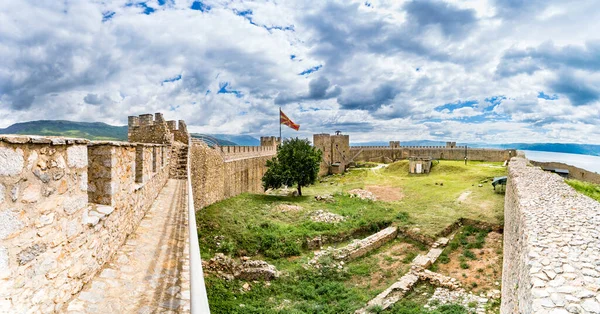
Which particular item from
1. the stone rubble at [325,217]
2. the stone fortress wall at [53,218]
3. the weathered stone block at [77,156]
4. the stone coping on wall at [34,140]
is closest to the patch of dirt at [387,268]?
the stone rubble at [325,217]

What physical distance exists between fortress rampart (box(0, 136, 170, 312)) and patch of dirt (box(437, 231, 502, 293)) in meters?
11.0

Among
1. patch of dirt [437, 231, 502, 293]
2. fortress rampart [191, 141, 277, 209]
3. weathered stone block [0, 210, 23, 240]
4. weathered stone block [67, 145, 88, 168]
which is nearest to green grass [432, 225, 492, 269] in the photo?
patch of dirt [437, 231, 502, 293]

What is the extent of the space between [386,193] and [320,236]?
1250 centimetres

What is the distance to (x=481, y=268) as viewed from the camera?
12.0 meters

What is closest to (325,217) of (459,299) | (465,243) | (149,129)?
(465,243)

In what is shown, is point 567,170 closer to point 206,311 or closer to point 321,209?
point 321,209

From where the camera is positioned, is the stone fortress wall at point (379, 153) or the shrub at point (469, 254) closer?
the shrub at point (469, 254)

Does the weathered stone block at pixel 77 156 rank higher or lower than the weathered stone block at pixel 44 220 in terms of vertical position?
higher

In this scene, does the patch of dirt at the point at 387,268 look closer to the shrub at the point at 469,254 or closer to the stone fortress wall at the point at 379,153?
the shrub at the point at 469,254

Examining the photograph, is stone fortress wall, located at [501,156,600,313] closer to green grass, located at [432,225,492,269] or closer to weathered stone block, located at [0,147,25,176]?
weathered stone block, located at [0,147,25,176]

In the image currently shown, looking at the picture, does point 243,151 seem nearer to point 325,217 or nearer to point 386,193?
point 325,217

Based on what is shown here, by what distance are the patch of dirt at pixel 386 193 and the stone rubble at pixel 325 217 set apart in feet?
22.8

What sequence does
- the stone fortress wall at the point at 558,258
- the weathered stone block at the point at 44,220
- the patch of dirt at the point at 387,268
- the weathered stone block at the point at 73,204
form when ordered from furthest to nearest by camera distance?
1. the patch of dirt at the point at 387,268
2. the stone fortress wall at the point at 558,258
3. the weathered stone block at the point at 73,204
4. the weathered stone block at the point at 44,220

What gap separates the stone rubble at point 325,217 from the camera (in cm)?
1764
